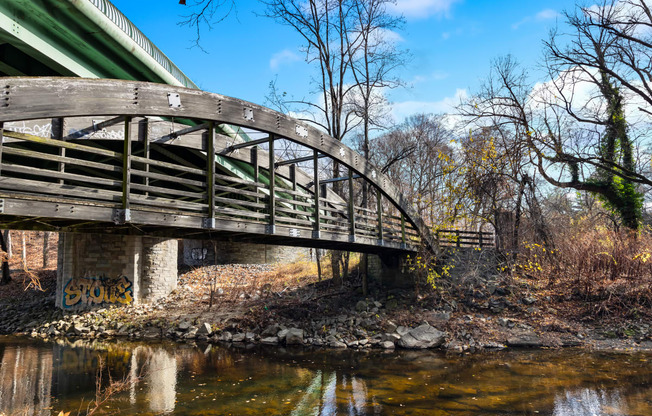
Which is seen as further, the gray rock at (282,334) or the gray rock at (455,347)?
the gray rock at (282,334)

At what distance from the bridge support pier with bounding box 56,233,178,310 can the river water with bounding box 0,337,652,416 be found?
192 inches

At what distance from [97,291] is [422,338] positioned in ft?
41.9

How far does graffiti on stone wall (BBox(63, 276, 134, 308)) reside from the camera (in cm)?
1750

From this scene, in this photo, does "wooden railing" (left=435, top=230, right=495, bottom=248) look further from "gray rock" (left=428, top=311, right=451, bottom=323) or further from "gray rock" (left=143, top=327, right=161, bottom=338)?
"gray rock" (left=143, top=327, right=161, bottom=338)

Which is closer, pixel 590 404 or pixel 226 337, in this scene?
pixel 590 404

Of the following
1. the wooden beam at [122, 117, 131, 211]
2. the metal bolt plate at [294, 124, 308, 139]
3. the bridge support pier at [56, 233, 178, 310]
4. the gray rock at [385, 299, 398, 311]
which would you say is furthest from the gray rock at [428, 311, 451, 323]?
the bridge support pier at [56, 233, 178, 310]

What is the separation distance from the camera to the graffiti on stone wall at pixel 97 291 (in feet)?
57.4

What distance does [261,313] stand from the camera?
1548 cm

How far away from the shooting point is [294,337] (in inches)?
538

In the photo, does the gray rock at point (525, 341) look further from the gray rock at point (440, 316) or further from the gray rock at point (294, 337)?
the gray rock at point (294, 337)

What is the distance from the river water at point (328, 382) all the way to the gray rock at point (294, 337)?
107 cm

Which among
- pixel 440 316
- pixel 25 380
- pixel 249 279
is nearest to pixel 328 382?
pixel 440 316

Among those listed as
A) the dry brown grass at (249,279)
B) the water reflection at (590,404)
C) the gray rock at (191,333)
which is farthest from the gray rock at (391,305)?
the water reflection at (590,404)

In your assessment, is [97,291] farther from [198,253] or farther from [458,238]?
[458,238]
